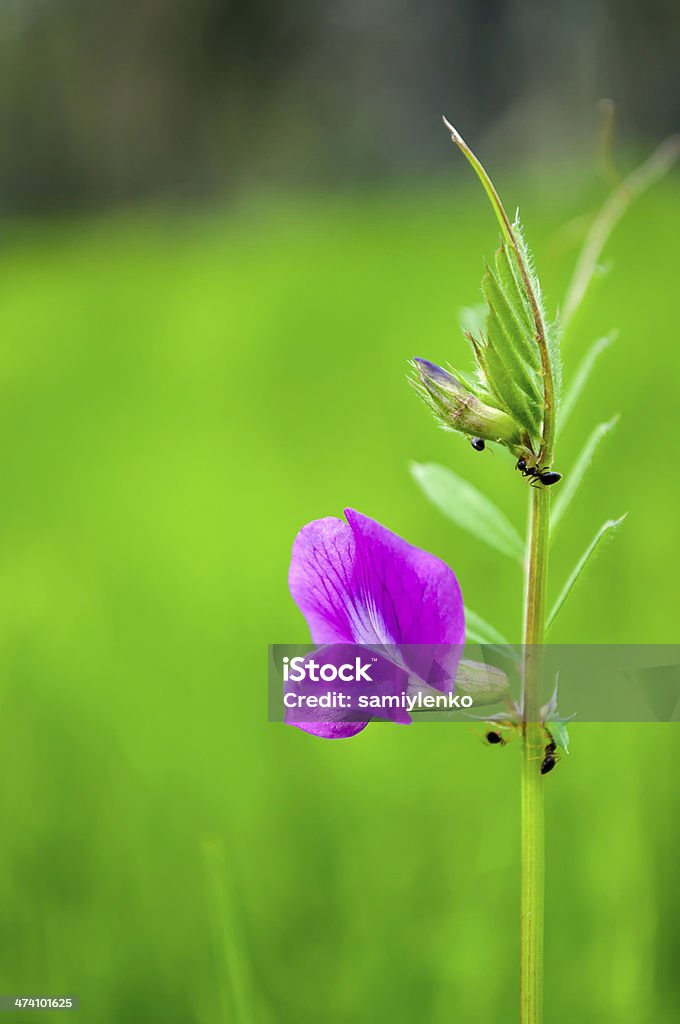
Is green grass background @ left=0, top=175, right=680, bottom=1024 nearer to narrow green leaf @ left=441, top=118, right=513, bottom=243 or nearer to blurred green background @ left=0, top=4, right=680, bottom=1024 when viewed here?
blurred green background @ left=0, top=4, right=680, bottom=1024

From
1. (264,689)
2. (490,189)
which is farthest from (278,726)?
(490,189)

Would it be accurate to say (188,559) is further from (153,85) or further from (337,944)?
(153,85)


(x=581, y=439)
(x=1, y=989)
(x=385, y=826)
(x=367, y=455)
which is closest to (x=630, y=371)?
(x=581, y=439)

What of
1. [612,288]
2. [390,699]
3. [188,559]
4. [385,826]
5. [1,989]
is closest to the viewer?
[390,699]

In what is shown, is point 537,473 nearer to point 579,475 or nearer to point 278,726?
point 579,475

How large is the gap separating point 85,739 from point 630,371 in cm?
78

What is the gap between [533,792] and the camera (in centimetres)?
21

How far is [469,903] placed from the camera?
496 millimetres

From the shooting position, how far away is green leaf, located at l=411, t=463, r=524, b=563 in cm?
28

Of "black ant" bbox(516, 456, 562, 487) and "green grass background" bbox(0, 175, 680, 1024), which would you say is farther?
"green grass background" bbox(0, 175, 680, 1024)

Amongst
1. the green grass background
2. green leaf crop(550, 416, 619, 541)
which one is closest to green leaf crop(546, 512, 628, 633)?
green leaf crop(550, 416, 619, 541)

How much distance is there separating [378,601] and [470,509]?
0.27 ft

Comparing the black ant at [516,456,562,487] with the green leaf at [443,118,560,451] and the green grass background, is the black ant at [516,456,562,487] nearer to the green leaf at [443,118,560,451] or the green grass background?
the green leaf at [443,118,560,451]

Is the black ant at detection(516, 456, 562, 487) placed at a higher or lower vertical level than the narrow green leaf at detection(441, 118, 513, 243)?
lower
